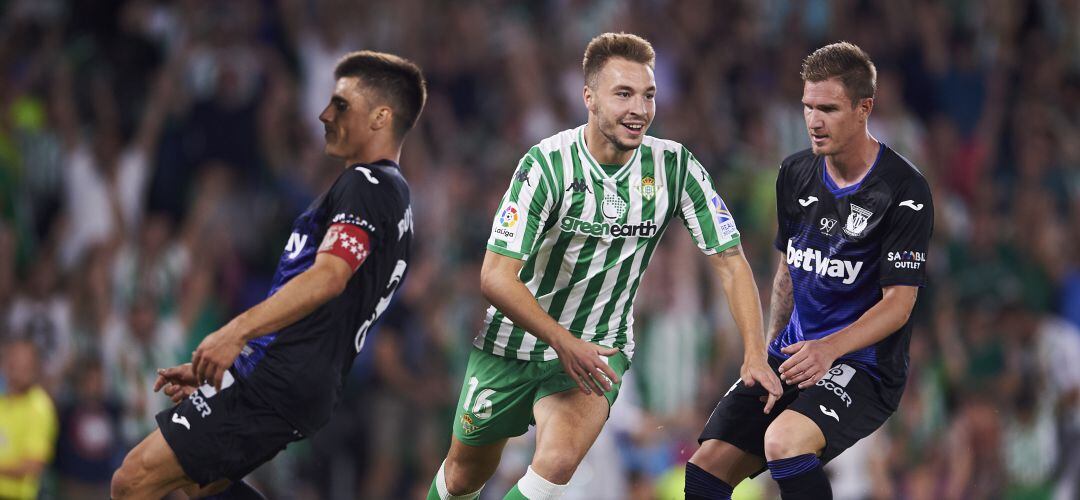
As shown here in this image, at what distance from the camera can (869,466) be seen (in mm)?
10312

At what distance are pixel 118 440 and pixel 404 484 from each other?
7.83ft

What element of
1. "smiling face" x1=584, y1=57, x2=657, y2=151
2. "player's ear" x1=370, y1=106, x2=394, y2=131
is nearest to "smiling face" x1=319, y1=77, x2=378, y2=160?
"player's ear" x1=370, y1=106, x2=394, y2=131

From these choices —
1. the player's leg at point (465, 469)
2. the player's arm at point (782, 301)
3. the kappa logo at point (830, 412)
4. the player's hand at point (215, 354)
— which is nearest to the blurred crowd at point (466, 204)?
the player's leg at point (465, 469)

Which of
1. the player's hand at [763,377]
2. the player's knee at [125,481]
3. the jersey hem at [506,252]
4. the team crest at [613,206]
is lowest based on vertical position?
the player's knee at [125,481]

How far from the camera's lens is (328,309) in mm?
5672

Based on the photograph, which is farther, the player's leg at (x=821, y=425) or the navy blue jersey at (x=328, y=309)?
the navy blue jersey at (x=328, y=309)

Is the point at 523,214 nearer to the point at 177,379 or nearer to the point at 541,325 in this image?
the point at 541,325

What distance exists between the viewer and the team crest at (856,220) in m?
5.71

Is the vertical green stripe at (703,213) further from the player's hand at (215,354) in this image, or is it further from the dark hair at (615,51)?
the player's hand at (215,354)

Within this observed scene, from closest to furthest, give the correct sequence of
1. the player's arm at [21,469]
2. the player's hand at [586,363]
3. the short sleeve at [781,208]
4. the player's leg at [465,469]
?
the player's hand at [586,363] < the short sleeve at [781,208] < the player's leg at [465,469] < the player's arm at [21,469]

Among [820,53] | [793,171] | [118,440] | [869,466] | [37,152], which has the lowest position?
[118,440]

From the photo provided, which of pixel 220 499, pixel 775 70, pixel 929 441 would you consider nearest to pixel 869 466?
pixel 929 441

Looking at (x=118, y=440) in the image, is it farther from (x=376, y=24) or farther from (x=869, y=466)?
(x=869, y=466)

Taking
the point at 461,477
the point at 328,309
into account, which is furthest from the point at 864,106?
the point at 461,477
